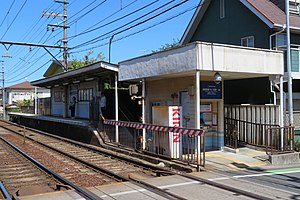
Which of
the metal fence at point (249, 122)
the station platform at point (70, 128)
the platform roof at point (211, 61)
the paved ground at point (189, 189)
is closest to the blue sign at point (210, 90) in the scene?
the platform roof at point (211, 61)

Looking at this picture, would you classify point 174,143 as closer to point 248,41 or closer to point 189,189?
point 189,189

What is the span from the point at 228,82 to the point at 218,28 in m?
4.15

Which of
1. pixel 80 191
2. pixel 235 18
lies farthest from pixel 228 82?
pixel 80 191

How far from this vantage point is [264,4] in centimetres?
2061

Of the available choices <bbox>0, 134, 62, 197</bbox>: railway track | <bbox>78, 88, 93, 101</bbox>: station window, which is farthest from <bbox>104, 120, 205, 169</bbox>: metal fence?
<bbox>78, 88, 93, 101</bbox>: station window

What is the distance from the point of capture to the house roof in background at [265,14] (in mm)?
17969

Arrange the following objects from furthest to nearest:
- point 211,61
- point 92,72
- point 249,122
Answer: point 92,72 < point 249,122 < point 211,61

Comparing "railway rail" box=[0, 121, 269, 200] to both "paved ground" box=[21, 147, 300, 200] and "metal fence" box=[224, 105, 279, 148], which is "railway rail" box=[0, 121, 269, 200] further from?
"metal fence" box=[224, 105, 279, 148]

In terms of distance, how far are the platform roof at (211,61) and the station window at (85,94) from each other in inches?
325

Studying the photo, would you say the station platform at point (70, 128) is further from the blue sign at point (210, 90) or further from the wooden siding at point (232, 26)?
the wooden siding at point (232, 26)

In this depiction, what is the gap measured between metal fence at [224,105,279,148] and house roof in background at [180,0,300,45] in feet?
16.4

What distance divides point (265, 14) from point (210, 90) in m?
7.09

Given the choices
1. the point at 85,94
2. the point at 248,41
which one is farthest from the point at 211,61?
the point at 85,94

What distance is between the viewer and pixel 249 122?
15.2 metres
